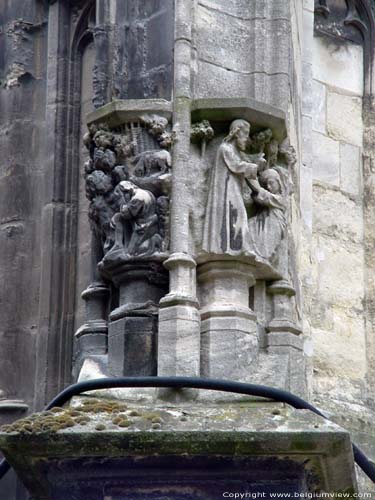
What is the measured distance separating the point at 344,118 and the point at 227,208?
9.26 ft

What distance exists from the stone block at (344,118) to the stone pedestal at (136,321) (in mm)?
2906

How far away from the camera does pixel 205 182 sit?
28.8ft

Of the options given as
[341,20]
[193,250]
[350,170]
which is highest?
[341,20]

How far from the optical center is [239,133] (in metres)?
8.83

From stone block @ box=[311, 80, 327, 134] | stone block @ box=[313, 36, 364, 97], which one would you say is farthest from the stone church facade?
stone block @ box=[313, 36, 364, 97]

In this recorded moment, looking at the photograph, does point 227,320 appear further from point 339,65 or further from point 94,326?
point 339,65

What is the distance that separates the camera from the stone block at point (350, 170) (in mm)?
11227

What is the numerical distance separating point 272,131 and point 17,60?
7.52ft

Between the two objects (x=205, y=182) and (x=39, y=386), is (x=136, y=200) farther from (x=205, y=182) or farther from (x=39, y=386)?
(x=39, y=386)

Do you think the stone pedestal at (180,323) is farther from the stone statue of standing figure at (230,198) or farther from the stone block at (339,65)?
the stone block at (339,65)

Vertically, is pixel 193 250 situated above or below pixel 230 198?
below

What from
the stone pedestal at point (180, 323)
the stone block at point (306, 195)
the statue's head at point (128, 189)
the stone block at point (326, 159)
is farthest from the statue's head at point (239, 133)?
the stone block at point (326, 159)

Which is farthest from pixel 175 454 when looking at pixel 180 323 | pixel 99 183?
pixel 99 183

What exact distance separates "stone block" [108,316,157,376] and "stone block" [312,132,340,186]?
277 centimetres
